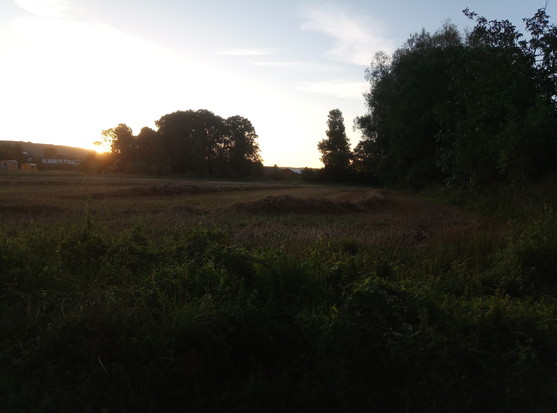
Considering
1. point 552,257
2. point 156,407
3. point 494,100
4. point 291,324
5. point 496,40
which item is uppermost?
point 496,40

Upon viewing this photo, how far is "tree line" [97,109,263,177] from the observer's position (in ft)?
240

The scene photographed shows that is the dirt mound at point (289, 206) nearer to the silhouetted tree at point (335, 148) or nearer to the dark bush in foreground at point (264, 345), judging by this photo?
the dark bush in foreground at point (264, 345)

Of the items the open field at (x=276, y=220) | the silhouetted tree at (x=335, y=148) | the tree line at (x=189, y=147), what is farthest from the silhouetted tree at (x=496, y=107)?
the tree line at (x=189, y=147)

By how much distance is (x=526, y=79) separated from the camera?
58.1 ft

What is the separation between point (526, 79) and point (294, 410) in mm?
18474

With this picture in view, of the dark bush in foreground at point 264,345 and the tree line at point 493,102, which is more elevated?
the tree line at point 493,102

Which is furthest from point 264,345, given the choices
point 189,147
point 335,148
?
point 189,147

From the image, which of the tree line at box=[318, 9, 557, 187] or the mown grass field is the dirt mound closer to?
the tree line at box=[318, 9, 557, 187]

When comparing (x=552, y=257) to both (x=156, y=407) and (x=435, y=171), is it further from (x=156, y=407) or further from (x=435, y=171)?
(x=435, y=171)

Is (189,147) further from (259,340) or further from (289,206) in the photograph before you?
(259,340)

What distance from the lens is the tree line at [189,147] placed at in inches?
2876

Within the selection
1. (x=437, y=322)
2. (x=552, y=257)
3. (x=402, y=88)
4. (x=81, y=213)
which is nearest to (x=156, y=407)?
(x=437, y=322)

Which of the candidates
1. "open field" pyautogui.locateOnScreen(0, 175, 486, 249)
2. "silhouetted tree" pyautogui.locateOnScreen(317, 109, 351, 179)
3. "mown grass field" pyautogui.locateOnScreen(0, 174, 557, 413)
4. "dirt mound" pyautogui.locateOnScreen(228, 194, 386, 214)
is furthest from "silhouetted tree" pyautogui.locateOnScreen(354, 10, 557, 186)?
"silhouetted tree" pyautogui.locateOnScreen(317, 109, 351, 179)

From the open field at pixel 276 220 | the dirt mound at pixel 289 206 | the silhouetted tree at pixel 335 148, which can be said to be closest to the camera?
the open field at pixel 276 220
